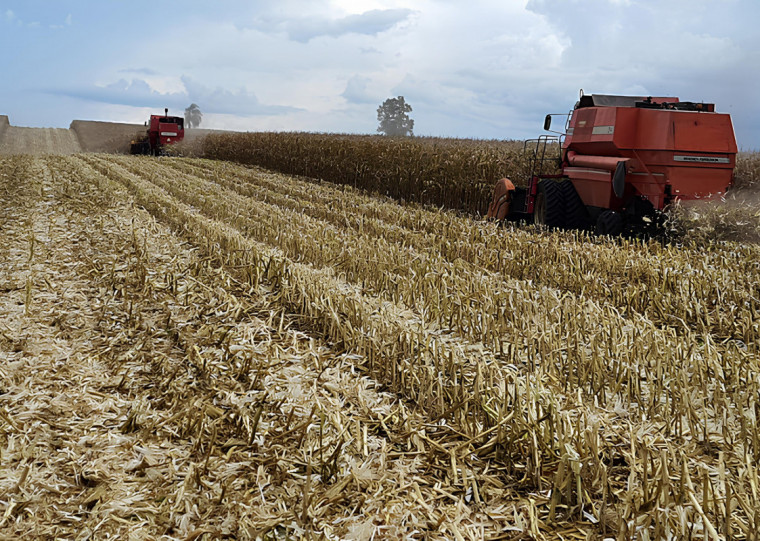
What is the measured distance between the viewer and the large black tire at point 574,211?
31.3 ft

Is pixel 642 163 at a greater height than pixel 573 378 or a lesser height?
greater

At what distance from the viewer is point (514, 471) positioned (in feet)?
9.13

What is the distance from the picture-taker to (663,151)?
8266mm

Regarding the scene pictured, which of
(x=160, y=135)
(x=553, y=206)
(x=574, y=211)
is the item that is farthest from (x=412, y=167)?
(x=160, y=135)

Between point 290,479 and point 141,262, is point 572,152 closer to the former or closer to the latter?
point 141,262

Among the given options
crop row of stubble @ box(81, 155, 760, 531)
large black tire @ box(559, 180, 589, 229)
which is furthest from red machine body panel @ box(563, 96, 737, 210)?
crop row of stubble @ box(81, 155, 760, 531)

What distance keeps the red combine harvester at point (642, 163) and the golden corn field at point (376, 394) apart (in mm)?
1542

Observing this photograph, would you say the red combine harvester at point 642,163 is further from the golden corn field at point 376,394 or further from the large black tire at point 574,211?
the golden corn field at point 376,394

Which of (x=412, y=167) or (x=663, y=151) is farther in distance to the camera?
(x=412, y=167)

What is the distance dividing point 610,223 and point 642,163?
892 mm

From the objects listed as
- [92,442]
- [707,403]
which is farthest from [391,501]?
[707,403]

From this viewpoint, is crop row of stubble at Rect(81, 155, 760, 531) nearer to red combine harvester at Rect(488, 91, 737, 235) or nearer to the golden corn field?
the golden corn field

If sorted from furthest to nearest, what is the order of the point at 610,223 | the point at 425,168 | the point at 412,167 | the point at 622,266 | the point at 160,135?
the point at 160,135, the point at 412,167, the point at 425,168, the point at 610,223, the point at 622,266

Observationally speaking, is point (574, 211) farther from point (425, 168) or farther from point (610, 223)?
point (425, 168)
